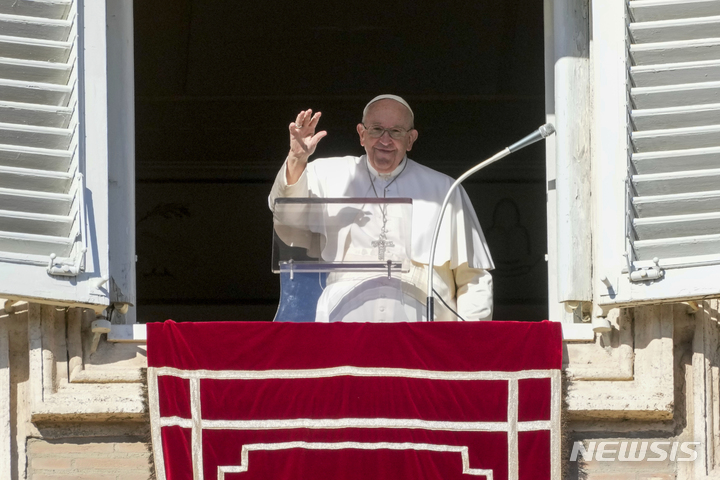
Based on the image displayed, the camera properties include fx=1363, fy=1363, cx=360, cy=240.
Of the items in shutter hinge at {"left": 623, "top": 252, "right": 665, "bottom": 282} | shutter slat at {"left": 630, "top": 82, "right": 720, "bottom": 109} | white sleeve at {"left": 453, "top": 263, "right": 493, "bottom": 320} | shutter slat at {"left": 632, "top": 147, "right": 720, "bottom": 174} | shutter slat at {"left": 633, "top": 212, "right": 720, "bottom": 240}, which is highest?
shutter slat at {"left": 630, "top": 82, "right": 720, "bottom": 109}

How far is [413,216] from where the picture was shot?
534 centimetres

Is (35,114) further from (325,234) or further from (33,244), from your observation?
(325,234)

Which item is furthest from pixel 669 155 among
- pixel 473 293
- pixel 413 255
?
pixel 413 255

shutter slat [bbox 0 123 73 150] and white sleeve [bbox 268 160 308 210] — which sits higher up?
shutter slat [bbox 0 123 73 150]

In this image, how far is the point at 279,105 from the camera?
10078 mm

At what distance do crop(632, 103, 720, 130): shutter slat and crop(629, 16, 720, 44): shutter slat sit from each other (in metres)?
0.25

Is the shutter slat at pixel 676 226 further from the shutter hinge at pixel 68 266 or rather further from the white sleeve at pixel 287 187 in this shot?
the shutter hinge at pixel 68 266

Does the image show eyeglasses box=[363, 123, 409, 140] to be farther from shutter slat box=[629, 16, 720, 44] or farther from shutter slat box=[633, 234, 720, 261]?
shutter slat box=[633, 234, 720, 261]

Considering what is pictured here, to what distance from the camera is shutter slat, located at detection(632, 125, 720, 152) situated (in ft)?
14.9

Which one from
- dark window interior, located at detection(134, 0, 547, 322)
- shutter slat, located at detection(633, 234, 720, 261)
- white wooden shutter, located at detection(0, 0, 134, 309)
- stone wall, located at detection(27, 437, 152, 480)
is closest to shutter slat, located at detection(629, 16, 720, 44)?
shutter slat, located at detection(633, 234, 720, 261)

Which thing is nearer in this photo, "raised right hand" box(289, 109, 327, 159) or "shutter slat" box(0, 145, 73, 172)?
"shutter slat" box(0, 145, 73, 172)

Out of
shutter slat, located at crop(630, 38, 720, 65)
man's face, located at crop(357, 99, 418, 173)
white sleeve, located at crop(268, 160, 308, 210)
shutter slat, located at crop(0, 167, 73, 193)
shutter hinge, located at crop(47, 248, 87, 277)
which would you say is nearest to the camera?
shutter hinge, located at crop(47, 248, 87, 277)

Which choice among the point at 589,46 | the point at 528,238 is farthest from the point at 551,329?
the point at 528,238

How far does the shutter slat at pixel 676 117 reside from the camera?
4551mm
